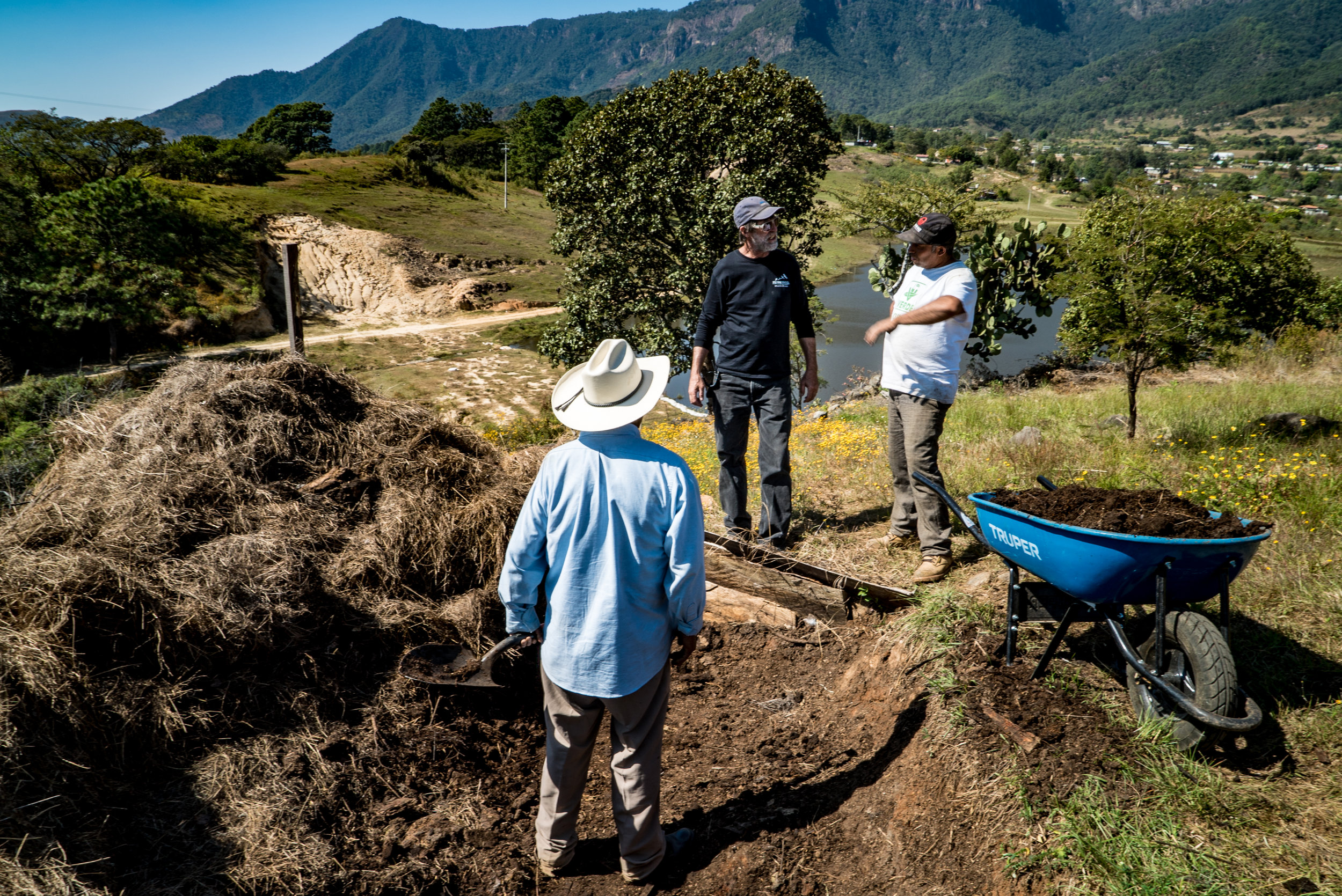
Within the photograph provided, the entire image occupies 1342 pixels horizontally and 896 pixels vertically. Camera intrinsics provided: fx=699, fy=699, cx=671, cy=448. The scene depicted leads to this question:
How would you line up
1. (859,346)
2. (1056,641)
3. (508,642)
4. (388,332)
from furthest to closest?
(859,346) < (388,332) < (1056,641) < (508,642)

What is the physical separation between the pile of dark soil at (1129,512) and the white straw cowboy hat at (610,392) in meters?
1.69

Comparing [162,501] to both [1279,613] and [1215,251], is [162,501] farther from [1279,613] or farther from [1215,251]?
[1215,251]

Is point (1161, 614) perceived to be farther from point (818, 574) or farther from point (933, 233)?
point (933, 233)

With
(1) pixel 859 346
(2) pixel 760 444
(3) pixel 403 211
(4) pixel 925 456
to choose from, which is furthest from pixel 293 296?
(3) pixel 403 211

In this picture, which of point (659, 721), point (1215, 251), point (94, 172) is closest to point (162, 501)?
point (659, 721)

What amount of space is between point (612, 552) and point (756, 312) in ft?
7.35

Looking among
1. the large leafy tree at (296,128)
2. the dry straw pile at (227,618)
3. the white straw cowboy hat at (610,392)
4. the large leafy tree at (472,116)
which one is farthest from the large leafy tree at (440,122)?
the white straw cowboy hat at (610,392)

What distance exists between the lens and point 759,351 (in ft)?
13.5

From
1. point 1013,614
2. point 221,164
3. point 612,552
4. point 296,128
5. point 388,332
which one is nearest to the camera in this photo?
point 612,552

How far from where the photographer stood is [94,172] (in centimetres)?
2844

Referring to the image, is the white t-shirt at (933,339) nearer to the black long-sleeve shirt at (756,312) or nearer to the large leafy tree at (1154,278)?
the black long-sleeve shirt at (756,312)

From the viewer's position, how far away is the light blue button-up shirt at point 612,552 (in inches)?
89.8

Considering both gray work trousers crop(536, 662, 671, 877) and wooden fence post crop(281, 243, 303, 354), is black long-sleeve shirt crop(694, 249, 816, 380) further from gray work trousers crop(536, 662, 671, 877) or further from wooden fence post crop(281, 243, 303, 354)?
→ wooden fence post crop(281, 243, 303, 354)

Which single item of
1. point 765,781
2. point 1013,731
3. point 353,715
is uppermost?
point 1013,731
